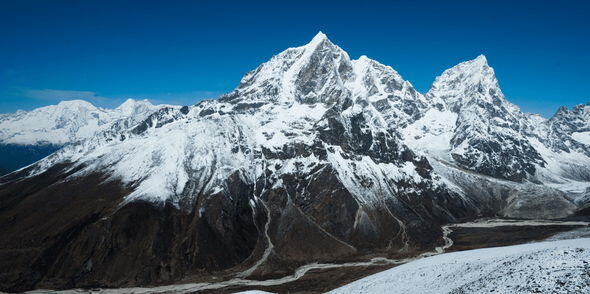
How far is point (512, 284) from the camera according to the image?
51438 mm

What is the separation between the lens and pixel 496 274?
5800cm

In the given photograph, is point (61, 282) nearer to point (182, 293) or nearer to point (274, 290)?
point (182, 293)

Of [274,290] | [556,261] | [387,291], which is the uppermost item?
[556,261]

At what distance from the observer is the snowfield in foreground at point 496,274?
47.2m

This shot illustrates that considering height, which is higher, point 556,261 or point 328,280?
point 556,261

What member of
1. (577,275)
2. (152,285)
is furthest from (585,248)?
(152,285)

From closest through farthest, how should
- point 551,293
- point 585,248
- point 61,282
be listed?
point 551,293 → point 585,248 → point 61,282

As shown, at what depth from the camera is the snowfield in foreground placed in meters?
47.2

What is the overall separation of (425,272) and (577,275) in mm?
31476

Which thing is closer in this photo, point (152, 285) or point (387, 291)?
point (387, 291)

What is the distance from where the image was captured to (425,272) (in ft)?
247

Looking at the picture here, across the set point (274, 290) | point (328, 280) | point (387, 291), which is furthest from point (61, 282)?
point (387, 291)

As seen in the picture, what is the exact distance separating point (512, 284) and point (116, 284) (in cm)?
18983

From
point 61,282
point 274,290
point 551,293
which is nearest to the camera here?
point 551,293
